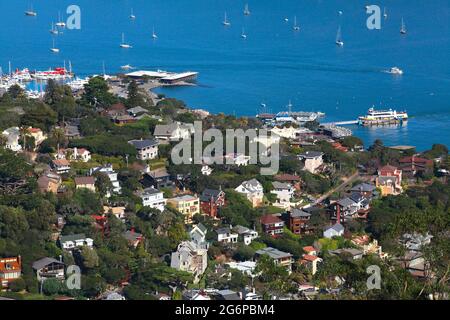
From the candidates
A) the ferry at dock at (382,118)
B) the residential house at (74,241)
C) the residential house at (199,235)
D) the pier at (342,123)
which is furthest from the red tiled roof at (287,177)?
the ferry at dock at (382,118)

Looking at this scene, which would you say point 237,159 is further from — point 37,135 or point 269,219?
point 37,135

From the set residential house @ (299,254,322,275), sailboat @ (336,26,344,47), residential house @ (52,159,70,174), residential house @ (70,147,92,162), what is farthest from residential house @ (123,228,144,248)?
sailboat @ (336,26,344,47)

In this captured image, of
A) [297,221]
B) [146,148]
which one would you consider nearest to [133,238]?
[297,221]

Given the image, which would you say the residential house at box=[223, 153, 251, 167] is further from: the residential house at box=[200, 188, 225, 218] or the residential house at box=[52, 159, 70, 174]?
the residential house at box=[52, 159, 70, 174]

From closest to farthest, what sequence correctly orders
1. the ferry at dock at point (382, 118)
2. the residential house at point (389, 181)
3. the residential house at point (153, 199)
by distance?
the residential house at point (153, 199) → the residential house at point (389, 181) → the ferry at dock at point (382, 118)

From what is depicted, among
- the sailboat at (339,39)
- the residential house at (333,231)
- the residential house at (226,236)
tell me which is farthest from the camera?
the sailboat at (339,39)

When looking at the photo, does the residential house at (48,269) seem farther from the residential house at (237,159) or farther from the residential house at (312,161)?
the residential house at (312,161)
